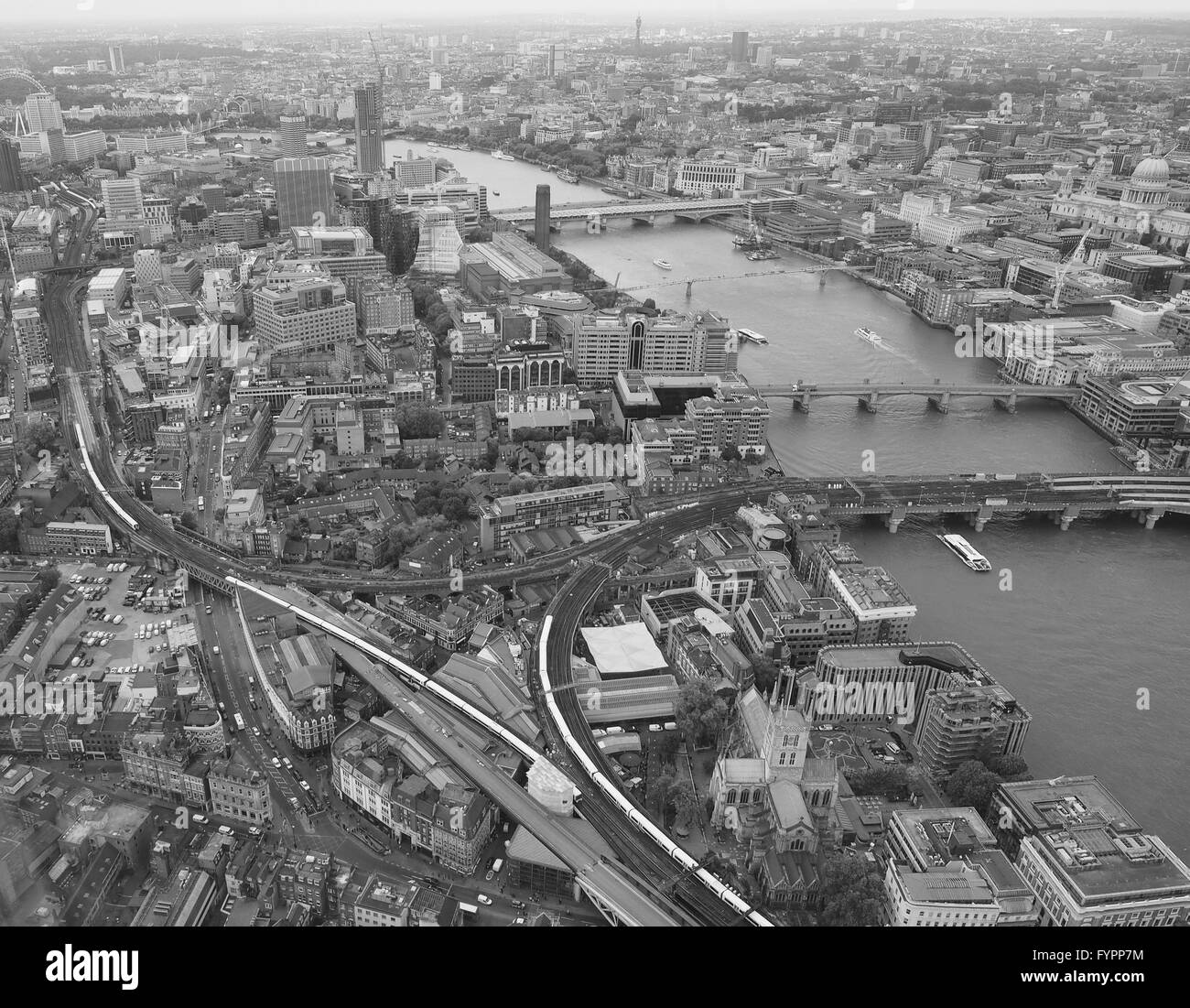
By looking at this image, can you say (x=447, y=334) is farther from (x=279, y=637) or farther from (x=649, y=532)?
(x=279, y=637)

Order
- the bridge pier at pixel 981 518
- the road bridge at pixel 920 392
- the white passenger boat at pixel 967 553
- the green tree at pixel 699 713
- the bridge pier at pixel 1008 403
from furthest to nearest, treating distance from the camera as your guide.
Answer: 1. the bridge pier at pixel 1008 403
2. the road bridge at pixel 920 392
3. the bridge pier at pixel 981 518
4. the white passenger boat at pixel 967 553
5. the green tree at pixel 699 713

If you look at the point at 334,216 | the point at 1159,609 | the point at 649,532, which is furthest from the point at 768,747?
the point at 334,216

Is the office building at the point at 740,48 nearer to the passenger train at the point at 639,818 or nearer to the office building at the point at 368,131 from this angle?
the office building at the point at 368,131

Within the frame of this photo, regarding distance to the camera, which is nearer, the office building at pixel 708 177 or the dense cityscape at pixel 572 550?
the dense cityscape at pixel 572 550

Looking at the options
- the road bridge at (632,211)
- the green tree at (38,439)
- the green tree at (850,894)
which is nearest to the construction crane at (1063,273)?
the road bridge at (632,211)

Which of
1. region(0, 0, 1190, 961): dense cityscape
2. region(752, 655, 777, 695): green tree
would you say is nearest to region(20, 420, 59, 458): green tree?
region(0, 0, 1190, 961): dense cityscape

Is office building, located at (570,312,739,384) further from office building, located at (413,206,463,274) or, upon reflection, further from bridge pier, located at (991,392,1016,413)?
office building, located at (413,206,463,274)

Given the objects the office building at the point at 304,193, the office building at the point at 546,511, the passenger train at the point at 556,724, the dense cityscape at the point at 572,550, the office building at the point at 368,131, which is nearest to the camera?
the passenger train at the point at 556,724

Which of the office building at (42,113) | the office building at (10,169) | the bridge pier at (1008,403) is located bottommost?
the bridge pier at (1008,403)
